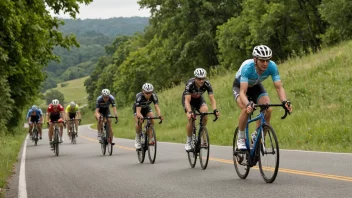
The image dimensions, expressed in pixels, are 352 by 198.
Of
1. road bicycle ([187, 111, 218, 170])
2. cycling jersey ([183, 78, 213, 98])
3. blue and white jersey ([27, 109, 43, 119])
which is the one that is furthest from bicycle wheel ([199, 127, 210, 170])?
blue and white jersey ([27, 109, 43, 119])

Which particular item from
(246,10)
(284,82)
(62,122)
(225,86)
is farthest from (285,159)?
(246,10)

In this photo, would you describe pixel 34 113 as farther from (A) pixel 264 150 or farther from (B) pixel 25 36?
(A) pixel 264 150

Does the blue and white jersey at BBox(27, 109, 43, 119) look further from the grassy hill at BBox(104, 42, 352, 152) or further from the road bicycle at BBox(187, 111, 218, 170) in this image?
the road bicycle at BBox(187, 111, 218, 170)

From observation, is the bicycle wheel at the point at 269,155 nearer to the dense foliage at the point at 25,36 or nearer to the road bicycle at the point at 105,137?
the dense foliage at the point at 25,36

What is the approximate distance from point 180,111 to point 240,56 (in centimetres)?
1710

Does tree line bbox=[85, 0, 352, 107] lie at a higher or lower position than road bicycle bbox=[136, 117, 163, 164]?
higher

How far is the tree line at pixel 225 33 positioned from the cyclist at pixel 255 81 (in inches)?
823

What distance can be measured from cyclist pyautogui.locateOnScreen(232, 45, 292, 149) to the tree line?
20912 millimetres

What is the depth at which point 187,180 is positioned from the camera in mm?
9336

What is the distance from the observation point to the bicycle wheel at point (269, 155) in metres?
7.63

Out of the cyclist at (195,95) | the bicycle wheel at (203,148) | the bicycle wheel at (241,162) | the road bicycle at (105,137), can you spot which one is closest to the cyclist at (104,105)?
the road bicycle at (105,137)

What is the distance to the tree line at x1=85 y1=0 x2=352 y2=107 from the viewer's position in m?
40.2

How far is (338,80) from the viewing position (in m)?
22.1

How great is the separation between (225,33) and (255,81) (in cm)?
3902
